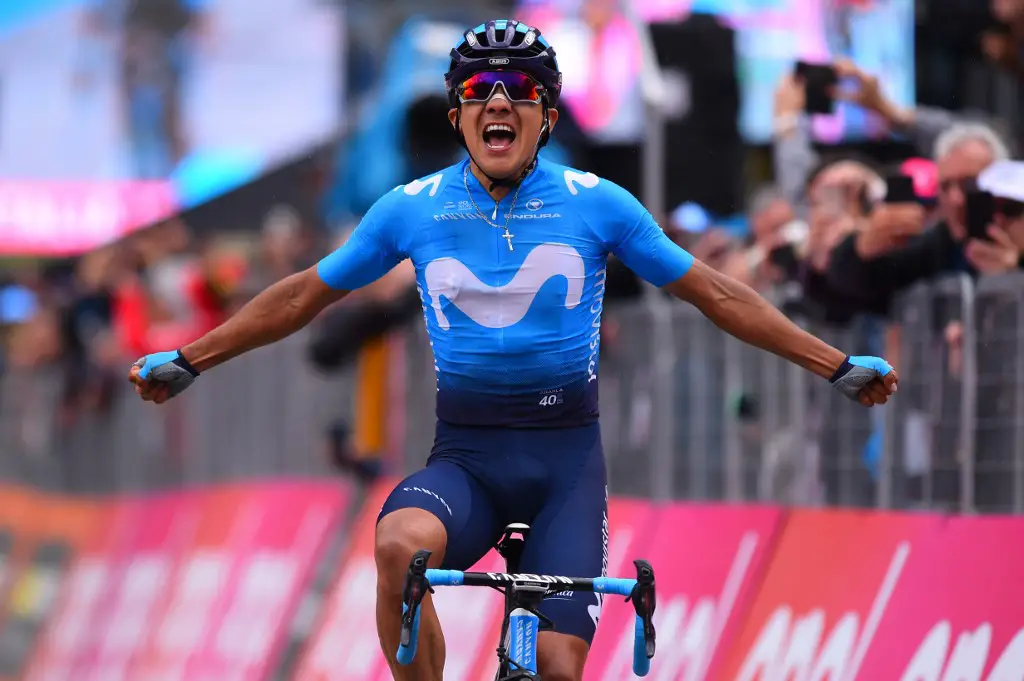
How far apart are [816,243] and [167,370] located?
3.76 meters

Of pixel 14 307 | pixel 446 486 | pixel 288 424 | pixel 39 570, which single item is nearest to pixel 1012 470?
pixel 446 486

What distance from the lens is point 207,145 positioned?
3397cm

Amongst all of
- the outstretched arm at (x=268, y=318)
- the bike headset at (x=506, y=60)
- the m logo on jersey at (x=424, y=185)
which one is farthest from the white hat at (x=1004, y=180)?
the outstretched arm at (x=268, y=318)

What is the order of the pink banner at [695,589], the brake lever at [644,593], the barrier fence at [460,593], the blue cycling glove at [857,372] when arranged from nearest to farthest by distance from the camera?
1. the brake lever at [644,593]
2. the blue cycling glove at [857,372]
3. the barrier fence at [460,593]
4. the pink banner at [695,589]

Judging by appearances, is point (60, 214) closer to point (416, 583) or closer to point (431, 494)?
point (431, 494)

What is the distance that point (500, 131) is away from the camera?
7.39 m

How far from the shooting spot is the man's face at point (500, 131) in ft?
24.1

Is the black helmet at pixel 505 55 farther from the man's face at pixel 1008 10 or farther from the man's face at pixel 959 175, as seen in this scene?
the man's face at pixel 1008 10

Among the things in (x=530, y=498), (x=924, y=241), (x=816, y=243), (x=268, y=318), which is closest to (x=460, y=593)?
(x=816, y=243)

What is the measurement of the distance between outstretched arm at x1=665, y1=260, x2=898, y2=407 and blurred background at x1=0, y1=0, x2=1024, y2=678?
45.1 inches

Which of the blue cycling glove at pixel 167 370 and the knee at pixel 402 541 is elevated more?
the blue cycling glove at pixel 167 370

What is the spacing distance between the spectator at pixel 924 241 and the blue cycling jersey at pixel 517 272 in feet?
6.48

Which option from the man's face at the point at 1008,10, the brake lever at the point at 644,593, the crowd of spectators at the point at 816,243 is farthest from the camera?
the man's face at the point at 1008,10

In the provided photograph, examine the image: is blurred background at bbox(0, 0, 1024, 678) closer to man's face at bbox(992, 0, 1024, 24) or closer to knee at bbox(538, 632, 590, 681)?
man's face at bbox(992, 0, 1024, 24)
